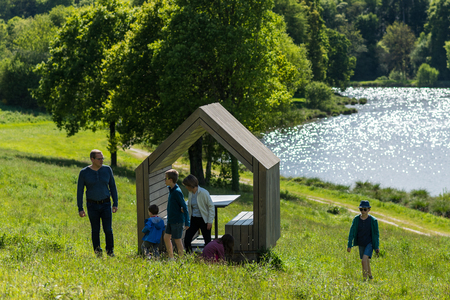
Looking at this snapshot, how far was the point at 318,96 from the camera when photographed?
71.2 meters

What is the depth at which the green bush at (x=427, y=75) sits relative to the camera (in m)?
105

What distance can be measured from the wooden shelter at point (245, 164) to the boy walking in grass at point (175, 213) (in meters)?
0.91

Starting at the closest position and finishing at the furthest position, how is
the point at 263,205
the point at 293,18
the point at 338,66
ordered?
the point at 263,205 → the point at 293,18 → the point at 338,66

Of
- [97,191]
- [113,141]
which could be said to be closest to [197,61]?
[113,141]

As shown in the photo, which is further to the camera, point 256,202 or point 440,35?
point 440,35

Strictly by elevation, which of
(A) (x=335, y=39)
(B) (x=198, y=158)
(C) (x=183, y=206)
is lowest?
(B) (x=198, y=158)

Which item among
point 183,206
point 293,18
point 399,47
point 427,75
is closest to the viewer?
point 183,206

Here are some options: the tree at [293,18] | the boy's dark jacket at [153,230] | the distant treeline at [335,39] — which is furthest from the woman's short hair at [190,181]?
the tree at [293,18]

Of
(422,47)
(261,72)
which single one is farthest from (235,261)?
(422,47)

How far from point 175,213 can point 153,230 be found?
1.79 ft

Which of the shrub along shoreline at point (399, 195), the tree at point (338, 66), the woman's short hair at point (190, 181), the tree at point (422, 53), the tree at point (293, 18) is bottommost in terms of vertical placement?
the shrub along shoreline at point (399, 195)

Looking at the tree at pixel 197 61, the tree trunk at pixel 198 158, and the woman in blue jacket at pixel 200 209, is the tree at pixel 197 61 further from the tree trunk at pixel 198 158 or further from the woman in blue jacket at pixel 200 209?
the woman in blue jacket at pixel 200 209

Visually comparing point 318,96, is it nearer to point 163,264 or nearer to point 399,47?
point 399,47

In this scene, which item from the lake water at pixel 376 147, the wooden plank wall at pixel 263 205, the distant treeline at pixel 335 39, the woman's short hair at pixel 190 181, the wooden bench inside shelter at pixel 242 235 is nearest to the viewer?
the woman's short hair at pixel 190 181
